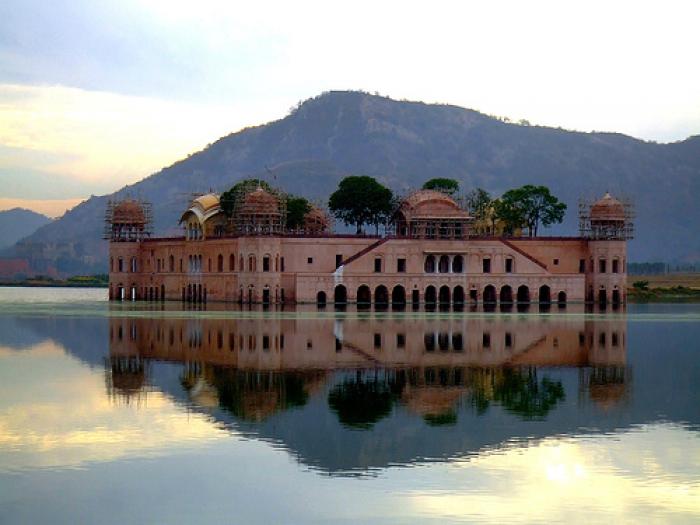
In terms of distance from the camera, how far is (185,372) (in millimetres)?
30734

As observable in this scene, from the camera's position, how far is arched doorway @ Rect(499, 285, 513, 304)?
82906 mm

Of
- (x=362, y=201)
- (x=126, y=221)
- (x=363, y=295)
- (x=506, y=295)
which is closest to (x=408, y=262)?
(x=363, y=295)

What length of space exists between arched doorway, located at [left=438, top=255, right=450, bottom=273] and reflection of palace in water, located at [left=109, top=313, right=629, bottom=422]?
2854 centimetres

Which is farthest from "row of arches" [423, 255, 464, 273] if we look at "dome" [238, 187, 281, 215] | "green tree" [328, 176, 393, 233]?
"green tree" [328, 176, 393, 233]

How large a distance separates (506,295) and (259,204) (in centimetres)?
1822

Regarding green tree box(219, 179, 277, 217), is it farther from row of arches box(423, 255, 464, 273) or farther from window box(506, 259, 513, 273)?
window box(506, 259, 513, 273)

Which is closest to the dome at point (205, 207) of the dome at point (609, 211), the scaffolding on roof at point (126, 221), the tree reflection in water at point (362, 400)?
the scaffolding on roof at point (126, 221)

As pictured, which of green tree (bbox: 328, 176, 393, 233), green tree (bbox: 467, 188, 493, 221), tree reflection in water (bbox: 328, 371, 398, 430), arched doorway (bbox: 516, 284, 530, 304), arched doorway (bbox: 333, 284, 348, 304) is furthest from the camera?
green tree (bbox: 467, 188, 493, 221)

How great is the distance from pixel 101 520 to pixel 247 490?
90.2 inches

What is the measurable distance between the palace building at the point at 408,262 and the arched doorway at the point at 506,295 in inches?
2.7

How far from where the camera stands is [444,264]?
82875mm

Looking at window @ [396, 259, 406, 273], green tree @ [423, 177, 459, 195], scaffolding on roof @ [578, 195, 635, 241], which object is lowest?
window @ [396, 259, 406, 273]

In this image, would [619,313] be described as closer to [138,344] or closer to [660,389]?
[138,344]

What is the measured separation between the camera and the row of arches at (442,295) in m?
80.0
